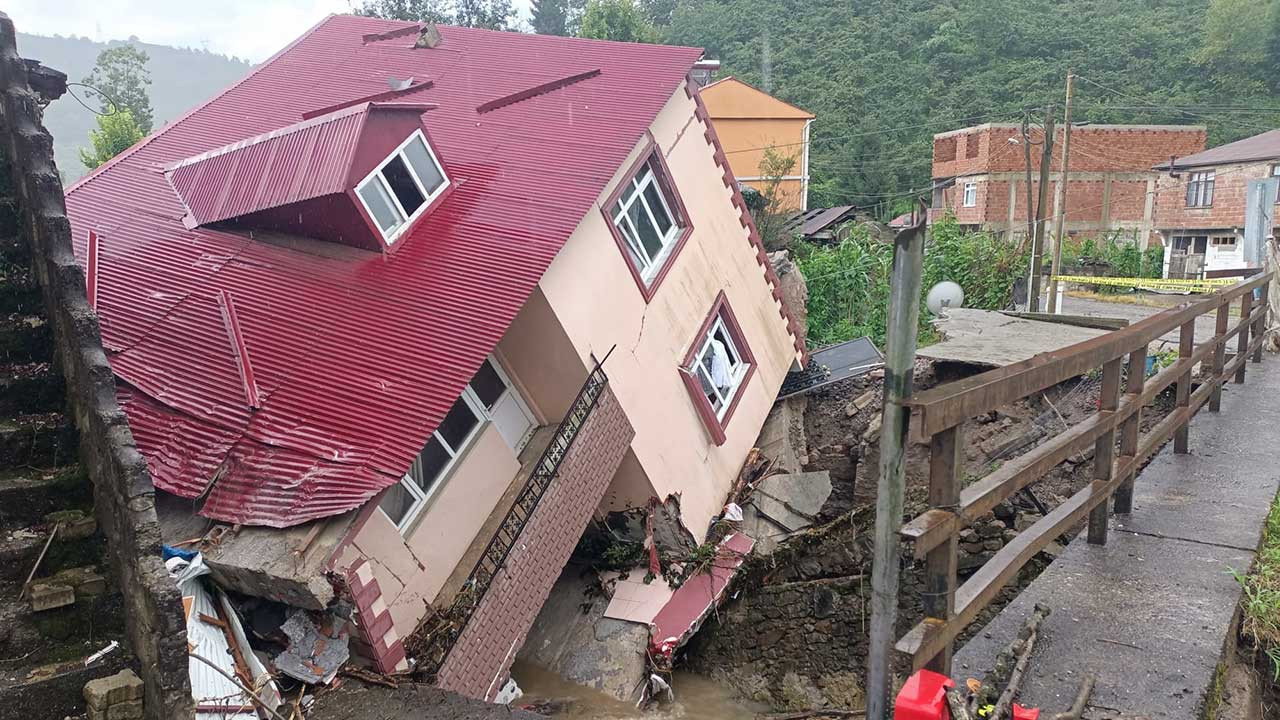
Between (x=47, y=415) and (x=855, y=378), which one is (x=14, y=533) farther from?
(x=855, y=378)

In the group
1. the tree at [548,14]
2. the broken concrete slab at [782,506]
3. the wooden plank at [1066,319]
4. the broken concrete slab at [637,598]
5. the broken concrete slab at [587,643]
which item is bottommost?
the broken concrete slab at [587,643]

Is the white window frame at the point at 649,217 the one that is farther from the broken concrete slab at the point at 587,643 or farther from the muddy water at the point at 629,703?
the muddy water at the point at 629,703

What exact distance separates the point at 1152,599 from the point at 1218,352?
3369 millimetres

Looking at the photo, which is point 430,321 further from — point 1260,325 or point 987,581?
point 1260,325

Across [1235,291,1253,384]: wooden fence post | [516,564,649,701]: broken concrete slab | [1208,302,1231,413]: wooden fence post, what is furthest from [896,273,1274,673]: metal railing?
[516,564,649,701]: broken concrete slab

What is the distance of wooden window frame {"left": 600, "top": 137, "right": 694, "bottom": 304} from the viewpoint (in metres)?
10.0

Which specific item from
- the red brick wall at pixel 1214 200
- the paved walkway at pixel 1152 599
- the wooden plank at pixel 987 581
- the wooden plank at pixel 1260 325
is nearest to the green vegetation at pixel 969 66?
the red brick wall at pixel 1214 200

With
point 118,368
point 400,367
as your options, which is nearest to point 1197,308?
point 400,367

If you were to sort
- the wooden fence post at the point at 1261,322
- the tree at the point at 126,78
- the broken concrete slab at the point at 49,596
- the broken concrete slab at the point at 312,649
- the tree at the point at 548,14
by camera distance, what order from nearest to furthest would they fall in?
the broken concrete slab at the point at 49,596
the broken concrete slab at the point at 312,649
the wooden fence post at the point at 1261,322
the tree at the point at 126,78
the tree at the point at 548,14

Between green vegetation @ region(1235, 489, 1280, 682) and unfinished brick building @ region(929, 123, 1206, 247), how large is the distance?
3459 centimetres

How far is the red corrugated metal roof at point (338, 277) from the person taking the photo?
21.1ft

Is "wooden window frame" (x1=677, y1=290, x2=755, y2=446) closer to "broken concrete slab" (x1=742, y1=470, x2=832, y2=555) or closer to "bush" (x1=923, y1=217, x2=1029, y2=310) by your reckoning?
"broken concrete slab" (x1=742, y1=470, x2=832, y2=555)

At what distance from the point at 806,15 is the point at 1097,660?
202ft

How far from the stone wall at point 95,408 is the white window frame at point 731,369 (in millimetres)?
7675
